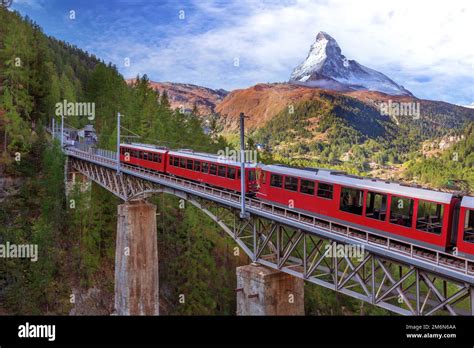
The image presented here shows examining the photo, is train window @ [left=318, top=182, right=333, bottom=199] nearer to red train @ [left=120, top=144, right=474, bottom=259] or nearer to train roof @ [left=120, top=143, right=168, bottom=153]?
red train @ [left=120, top=144, right=474, bottom=259]

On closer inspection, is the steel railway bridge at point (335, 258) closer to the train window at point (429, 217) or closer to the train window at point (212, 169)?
the train window at point (429, 217)

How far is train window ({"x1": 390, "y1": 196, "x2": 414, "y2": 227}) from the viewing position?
44.4 ft

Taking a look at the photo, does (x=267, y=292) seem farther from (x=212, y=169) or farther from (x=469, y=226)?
(x=469, y=226)

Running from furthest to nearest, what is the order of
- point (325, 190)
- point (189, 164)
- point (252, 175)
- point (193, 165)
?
point (189, 164) < point (193, 165) < point (252, 175) < point (325, 190)

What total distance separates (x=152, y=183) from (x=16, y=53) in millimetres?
27710

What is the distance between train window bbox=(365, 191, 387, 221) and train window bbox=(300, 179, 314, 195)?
270cm

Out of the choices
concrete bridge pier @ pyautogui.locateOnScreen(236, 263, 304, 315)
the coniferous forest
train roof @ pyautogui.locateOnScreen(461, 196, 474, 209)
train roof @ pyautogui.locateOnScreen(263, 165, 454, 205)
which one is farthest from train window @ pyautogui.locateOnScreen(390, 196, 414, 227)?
the coniferous forest

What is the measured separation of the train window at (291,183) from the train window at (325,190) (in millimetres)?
1403

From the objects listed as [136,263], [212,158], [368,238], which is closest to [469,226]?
[368,238]

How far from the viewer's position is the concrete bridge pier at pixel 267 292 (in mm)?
18188

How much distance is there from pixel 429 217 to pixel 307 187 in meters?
5.21

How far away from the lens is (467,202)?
12062 millimetres

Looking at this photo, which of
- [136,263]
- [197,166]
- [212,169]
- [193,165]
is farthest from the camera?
[136,263]
